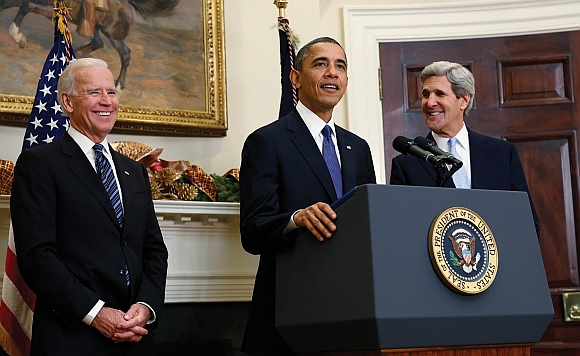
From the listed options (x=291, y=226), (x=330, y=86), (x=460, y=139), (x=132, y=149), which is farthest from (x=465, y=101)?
(x=132, y=149)

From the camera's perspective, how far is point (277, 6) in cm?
401

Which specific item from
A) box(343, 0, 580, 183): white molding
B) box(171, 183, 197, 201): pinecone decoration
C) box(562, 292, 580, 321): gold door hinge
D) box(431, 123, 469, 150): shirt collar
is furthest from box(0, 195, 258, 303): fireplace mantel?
box(562, 292, 580, 321): gold door hinge

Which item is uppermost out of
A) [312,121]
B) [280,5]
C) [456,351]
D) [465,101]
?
[280,5]

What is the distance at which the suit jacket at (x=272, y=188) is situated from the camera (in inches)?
86.0

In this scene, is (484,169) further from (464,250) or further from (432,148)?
(464,250)

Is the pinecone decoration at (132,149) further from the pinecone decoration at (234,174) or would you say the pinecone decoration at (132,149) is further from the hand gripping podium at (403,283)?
the hand gripping podium at (403,283)

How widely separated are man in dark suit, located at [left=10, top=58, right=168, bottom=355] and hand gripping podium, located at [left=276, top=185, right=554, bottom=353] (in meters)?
0.65

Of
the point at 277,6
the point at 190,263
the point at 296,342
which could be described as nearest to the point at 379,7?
the point at 277,6

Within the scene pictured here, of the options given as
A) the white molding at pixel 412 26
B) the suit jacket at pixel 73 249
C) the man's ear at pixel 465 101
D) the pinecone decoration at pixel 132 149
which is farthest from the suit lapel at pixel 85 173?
the white molding at pixel 412 26

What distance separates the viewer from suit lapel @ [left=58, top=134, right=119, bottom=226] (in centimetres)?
244

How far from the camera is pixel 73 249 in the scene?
234 cm

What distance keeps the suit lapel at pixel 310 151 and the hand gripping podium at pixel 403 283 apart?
0.37 m

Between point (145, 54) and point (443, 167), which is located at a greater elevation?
point (145, 54)

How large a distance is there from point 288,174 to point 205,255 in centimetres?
162
